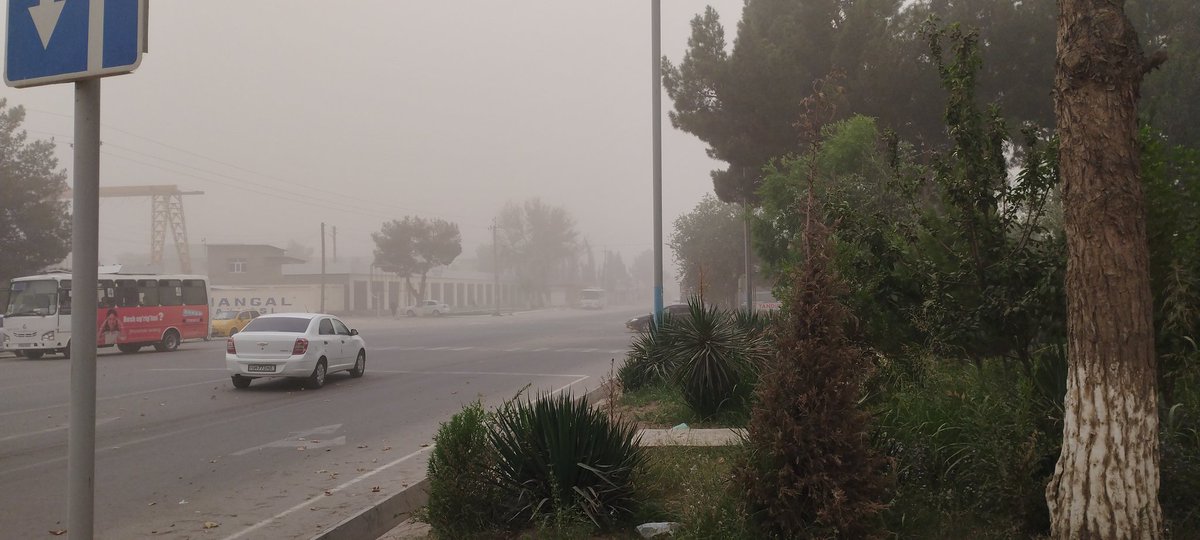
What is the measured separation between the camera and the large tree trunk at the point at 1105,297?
13.9ft

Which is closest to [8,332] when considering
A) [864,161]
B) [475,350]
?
[475,350]

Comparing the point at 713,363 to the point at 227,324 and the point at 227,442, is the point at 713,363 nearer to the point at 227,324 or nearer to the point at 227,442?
the point at 227,442

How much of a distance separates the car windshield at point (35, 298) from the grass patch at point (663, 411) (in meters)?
20.4

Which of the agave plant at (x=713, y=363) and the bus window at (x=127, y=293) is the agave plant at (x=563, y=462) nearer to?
the agave plant at (x=713, y=363)

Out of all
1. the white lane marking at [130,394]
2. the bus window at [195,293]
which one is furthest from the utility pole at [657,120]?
the bus window at [195,293]

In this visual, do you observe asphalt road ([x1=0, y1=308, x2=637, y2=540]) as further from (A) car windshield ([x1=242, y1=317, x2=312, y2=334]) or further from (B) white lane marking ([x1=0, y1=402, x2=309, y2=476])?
(A) car windshield ([x1=242, y1=317, x2=312, y2=334])

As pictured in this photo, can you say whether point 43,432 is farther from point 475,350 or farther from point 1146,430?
point 475,350

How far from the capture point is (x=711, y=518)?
5016 millimetres

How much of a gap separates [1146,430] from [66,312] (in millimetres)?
28384

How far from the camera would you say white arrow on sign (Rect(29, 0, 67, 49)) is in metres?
3.33

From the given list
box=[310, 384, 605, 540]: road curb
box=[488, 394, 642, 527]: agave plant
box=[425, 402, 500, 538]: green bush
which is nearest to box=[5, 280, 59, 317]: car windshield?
box=[310, 384, 605, 540]: road curb

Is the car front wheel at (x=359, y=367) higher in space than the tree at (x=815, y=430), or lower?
lower

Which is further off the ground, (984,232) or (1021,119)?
(1021,119)

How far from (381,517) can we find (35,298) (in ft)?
78.8
